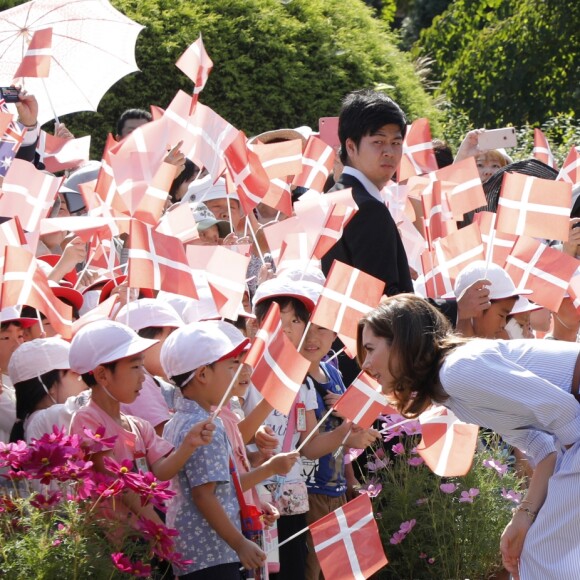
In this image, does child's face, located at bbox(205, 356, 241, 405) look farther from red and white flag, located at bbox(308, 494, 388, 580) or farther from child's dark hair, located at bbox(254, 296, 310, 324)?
child's dark hair, located at bbox(254, 296, 310, 324)

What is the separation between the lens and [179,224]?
229 inches

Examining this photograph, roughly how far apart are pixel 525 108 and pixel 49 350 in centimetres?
1560

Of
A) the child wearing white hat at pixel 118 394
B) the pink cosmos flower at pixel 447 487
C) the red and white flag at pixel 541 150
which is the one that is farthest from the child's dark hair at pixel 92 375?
the red and white flag at pixel 541 150

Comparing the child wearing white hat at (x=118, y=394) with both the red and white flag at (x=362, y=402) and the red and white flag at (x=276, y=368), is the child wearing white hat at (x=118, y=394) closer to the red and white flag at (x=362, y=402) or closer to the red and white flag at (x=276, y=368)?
the red and white flag at (x=276, y=368)

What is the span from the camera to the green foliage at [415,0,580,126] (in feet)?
63.0

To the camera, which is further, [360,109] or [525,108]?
[525,108]

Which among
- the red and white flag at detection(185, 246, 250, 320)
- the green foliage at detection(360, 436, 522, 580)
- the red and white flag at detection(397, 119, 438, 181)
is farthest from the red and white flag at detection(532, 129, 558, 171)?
the red and white flag at detection(185, 246, 250, 320)

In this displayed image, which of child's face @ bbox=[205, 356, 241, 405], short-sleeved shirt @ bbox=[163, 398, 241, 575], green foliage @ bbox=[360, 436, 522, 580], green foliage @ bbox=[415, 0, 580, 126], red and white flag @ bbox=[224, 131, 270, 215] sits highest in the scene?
red and white flag @ bbox=[224, 131, 270, 215]

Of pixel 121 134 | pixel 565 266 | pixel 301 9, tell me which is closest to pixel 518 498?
pixel 565 266

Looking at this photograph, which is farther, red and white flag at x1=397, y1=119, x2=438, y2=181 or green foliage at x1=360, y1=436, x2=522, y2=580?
red and white flag at x1=397, y1=119, x2=438, y2=181

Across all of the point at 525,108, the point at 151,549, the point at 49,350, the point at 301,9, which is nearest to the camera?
the point at 151,549

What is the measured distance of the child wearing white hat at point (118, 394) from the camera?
13.8 ft

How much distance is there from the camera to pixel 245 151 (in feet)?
20.8

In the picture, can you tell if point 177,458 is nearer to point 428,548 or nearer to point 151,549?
point 151,549
